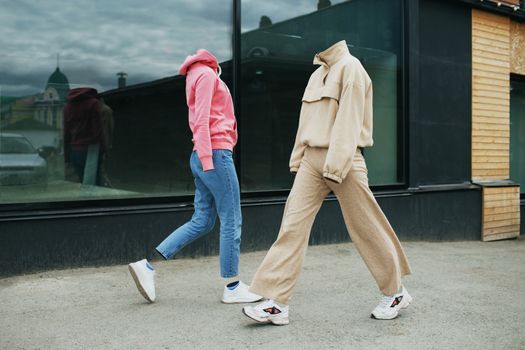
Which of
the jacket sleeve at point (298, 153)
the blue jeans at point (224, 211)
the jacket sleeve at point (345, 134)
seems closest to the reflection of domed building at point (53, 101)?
the blue jeans at point (224, 211)

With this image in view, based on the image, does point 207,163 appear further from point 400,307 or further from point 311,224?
point 400,307

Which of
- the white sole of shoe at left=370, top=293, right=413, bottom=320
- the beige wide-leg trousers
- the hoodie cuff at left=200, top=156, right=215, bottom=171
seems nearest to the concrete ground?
the white sole of shoe at left=370, top=293, right=413, bottom=320

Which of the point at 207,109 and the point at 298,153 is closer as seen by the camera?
the point at 298,153

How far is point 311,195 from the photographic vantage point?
154 inches

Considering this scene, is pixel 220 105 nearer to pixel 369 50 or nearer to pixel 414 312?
pixel 414 312

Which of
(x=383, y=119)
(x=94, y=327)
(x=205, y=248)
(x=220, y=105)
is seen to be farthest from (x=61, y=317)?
(x=383, y=119)

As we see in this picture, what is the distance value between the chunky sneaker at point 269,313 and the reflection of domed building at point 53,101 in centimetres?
288

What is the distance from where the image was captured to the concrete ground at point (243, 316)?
3574mm

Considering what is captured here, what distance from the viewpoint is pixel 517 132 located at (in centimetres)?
1041

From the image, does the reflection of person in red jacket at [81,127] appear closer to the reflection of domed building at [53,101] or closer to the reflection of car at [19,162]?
the reflection of domed building at [53,101]

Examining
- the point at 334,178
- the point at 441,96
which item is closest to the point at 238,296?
the point at 334,178

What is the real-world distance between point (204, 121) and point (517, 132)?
7.89 meters

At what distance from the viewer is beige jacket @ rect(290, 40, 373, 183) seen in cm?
368

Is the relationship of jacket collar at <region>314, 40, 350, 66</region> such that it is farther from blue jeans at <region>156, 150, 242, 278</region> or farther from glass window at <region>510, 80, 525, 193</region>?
glass window at <region>510, 80, 525, 193</region>
